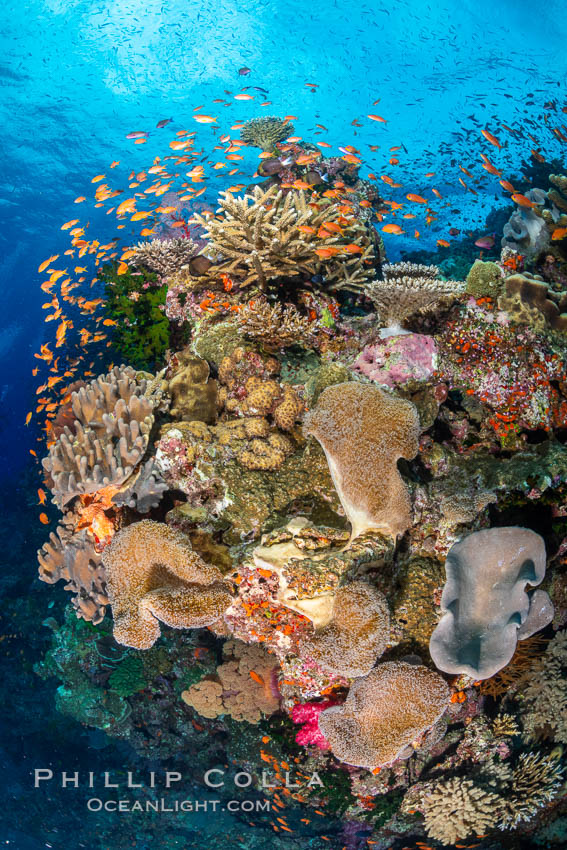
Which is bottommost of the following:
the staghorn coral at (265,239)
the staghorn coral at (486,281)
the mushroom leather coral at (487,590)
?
the mushroom leather coral at (487,590)

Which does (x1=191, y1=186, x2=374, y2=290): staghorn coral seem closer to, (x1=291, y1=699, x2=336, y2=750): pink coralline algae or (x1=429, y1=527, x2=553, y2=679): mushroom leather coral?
(x1=429, y1=527, x2=553, y2=679): mushroom leather coral

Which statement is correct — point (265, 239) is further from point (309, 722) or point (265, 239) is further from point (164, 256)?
point (309, 722)

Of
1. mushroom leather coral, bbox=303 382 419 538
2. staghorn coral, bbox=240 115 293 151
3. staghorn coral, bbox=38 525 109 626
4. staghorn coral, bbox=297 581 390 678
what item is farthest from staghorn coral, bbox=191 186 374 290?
staghorn coral, bbox=240 115 293 151

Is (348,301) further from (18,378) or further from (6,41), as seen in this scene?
(6,41)

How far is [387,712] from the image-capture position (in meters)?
3.76

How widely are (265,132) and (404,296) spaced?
9805 mm

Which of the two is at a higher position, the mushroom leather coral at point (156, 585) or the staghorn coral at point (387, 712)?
the mushroom leather coral at point (156, 585)

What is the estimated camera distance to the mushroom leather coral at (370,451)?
12.4 ft

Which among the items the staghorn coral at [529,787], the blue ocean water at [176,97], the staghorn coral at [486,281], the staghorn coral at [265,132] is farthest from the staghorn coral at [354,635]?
the staghorn coral at [265,132]

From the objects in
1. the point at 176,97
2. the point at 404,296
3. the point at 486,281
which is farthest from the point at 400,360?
the point at 176,97

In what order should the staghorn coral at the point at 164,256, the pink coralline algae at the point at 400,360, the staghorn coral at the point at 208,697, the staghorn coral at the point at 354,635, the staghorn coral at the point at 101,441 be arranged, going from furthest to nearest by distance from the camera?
the staghorn coral at the point at 164,256 → the staghorn coral at the point at 208,697 → the pink coralline algae at the point at 400,360 → the staghorn coral at the point at 101,441 → the staghorn coral at the point at 354,635

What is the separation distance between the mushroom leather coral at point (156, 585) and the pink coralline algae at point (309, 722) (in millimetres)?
2260

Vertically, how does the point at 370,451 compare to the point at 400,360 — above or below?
below

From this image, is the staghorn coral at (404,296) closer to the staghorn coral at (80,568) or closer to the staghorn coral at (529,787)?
the staghorn coral at (80,568)
